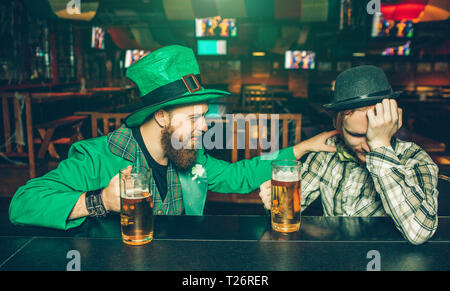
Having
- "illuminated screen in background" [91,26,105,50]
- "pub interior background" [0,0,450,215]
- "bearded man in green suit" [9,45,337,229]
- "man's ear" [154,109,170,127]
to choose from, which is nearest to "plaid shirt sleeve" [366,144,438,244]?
"bearded man in green suit" [9,45,337,229]

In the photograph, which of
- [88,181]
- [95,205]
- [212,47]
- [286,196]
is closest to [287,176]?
[286,196]

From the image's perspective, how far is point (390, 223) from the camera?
3.88 ft

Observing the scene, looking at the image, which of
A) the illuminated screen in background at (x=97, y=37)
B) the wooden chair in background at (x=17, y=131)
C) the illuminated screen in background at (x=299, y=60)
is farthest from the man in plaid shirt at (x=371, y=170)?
the illuminated screen in background at (x=299, y=60)

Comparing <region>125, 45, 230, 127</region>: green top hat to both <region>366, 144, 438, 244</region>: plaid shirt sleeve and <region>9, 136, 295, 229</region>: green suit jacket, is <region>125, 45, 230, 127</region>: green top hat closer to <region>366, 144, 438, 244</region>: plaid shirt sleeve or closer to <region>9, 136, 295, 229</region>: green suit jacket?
<region>9, 136, 295, 229</region>: green suit jacket

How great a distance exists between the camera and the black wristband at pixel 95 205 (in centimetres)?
112

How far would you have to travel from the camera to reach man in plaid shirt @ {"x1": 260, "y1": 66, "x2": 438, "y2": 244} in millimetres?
1143

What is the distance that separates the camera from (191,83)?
1.47 metres

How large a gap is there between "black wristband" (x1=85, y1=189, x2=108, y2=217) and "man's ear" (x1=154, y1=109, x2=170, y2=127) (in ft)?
1.68

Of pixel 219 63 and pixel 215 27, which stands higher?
pixel 215 27

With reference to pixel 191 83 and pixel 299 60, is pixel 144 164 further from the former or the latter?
pixel 299 60

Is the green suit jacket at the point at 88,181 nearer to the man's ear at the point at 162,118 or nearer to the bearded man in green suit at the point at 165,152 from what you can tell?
the bearded man in green suit at the point at 165,152

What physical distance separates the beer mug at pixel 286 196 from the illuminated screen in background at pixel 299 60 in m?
12.9

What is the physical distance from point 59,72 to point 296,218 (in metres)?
10.2

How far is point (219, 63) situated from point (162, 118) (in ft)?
46.3
